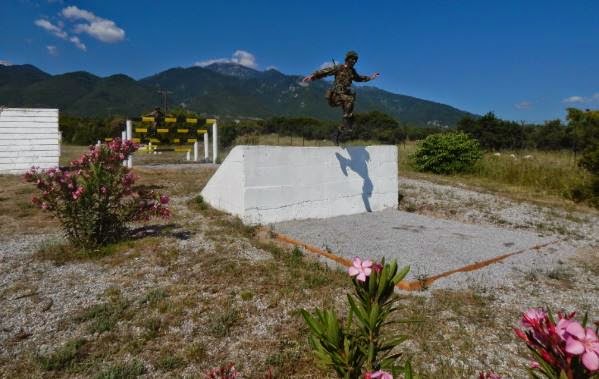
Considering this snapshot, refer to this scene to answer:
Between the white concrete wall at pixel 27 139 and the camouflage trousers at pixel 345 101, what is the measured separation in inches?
362

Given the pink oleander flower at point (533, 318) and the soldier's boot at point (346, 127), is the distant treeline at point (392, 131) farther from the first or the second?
the pink oleander flower at point (533, 318)

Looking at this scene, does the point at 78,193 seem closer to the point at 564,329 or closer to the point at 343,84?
the point at 343,84

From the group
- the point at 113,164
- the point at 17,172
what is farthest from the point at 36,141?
the point at 113,164

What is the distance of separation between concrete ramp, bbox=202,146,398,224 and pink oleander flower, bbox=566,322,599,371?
17.3ft

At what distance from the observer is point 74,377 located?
2316 mm

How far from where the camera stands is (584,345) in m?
0.78

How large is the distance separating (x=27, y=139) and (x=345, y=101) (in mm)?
9991

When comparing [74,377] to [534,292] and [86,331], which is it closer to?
[86,331]

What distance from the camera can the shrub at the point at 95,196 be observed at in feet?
14.5

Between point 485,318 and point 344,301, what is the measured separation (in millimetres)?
1141

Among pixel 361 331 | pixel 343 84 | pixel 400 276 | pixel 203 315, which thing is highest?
pixel 343 84

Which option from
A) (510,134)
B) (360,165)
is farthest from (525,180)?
(510,134)

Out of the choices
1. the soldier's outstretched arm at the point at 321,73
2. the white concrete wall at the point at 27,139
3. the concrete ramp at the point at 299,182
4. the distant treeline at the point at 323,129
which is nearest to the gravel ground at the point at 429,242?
the concrete ramp at the point at 299,182

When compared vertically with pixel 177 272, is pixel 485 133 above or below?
above
